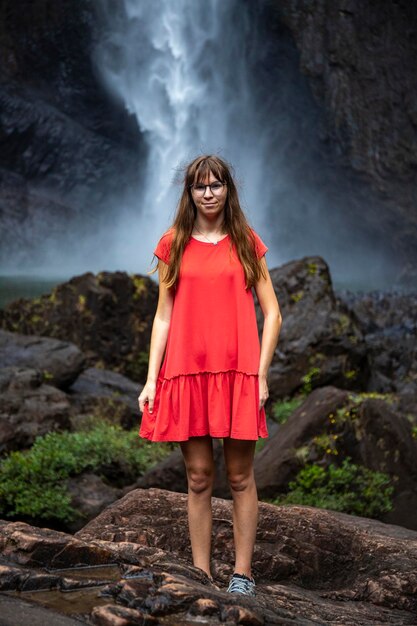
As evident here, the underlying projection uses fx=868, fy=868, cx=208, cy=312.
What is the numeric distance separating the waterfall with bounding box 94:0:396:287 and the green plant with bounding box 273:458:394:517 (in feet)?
79.0

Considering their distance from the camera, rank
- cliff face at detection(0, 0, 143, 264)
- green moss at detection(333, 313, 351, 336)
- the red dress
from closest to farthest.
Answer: the red dress
green moss at detection(333, 313, 351, 336)
cliff face at detection(0, 0, 143, 264)

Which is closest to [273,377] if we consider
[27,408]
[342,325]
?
[342,325]

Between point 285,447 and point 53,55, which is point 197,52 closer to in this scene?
point 53,55

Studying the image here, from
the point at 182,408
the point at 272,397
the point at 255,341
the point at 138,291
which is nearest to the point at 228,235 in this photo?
the point at 255,341

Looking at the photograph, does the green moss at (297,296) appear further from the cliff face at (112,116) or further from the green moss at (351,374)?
the cliff face at (112,116)

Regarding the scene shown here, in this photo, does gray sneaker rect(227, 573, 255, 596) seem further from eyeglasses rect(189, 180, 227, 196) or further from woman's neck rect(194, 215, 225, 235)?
eyeglasses rect(189, 180, 227, 196)

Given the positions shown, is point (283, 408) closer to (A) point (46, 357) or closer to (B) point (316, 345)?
(B) point (316, 345)

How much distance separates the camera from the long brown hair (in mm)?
3477

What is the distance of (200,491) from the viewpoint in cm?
345

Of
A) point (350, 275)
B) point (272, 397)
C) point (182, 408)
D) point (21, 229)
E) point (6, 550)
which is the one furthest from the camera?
point (21, 229)

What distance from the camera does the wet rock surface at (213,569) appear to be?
2518mm

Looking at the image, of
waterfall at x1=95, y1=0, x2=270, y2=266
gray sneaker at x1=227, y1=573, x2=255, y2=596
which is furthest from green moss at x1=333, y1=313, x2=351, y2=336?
waterfall at x1=95, y1=0, x2=270, y2=266

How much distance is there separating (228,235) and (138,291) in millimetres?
7897

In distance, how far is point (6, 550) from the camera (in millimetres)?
2818
